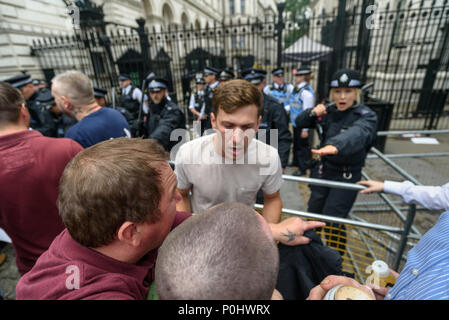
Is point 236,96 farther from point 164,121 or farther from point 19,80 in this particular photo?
point 19,80

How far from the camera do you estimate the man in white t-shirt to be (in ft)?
5.65

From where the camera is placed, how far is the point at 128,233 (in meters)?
0.83

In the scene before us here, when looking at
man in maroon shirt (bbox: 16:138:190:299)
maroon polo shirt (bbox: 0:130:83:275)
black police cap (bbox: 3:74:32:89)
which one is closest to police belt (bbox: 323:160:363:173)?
man in maroon shirt (bbox: 16:138:190:299)

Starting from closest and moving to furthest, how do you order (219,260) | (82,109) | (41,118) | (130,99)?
(219,260), (82,109), (41,118), (130,99)

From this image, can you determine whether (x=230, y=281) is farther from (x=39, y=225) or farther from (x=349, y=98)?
(x=349, y=98)

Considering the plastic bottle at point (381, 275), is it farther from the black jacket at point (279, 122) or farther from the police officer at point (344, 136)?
the black jacket at point (279, 122)

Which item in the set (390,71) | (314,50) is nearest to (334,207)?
(314,50)

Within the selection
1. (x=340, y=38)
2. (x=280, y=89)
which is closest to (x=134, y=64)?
(x=280, y=89)

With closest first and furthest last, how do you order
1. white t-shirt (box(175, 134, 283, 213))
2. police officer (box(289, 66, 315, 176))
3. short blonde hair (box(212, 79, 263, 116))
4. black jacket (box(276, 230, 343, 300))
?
1. black jacket (box(276, 230, 343, 300))
2. short blonde hair (box(212, 79, 263, 116))
3. white t-shirt (box(175, 134, 283, 213))
4. police officer (box(289, 66, 315, 176))

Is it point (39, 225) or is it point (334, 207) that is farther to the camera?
point (334, 207)

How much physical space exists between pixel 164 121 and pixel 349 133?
9.60 feet

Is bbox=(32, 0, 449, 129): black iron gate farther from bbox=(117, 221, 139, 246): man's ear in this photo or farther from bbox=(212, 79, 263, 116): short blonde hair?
bbox=(117, 221, 139, 246): man's ear

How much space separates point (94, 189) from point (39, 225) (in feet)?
5.42

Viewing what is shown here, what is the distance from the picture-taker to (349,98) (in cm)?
294
